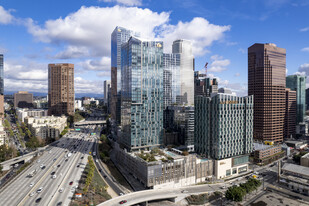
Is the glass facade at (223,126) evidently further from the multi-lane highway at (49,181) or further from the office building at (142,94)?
the multi-lane highway at (49,181)

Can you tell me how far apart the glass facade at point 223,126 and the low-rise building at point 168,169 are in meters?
10.9

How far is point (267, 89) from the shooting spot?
181000mm

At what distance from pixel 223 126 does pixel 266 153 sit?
53.6 metres

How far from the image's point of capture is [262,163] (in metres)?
144

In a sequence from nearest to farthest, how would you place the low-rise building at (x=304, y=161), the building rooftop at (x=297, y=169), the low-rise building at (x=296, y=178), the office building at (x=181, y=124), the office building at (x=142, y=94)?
the low-rise building at (x=296, y=178) < the building rooftop at (x=297, y=169) < the low-rise building at (x=304, y=161) < the office building at (x=142, y=94) < the office building at (x=181, y=124)

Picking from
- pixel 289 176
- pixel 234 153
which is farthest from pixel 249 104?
pixel 289 176

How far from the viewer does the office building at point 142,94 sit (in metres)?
133

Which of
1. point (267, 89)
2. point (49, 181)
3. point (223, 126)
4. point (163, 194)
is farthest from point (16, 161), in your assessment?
point (267, 89)

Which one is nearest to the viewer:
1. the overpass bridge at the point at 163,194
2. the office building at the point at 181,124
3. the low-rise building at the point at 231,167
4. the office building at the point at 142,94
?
the overpass bridge at the point at 163,194

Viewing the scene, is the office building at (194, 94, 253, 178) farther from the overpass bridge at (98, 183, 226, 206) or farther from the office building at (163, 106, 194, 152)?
the office building at (163, 106, 194, 152)

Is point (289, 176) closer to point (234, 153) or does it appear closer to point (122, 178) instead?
point (234, 153)

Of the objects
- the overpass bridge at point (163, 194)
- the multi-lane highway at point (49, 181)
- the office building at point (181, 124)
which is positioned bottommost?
the overpass bridge at point (163, 194)

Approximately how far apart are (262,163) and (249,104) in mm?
Result: 46093

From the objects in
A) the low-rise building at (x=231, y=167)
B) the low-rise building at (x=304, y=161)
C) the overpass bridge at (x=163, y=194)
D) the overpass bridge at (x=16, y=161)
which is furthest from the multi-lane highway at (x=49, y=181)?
the low-rise building at (x=304, y=161)
